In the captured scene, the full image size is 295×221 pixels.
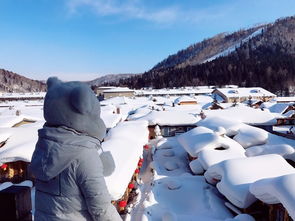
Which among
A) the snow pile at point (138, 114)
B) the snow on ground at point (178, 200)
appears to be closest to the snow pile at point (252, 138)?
the snow on ground at point (178, 200)

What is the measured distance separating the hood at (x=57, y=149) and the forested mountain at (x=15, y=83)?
17137 centimetres

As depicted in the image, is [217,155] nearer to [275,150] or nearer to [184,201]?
[275,150]

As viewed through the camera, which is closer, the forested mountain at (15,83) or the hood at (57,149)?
the hood at (57,149)

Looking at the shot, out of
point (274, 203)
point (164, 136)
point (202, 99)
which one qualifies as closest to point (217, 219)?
point (274, 203)

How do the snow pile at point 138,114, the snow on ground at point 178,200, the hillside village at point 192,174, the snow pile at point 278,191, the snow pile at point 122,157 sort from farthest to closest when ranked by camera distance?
the snow pile at point 138,114
the snow on ground at point 178,200
the hillside village at point 192,174
the snow pile at point 122,157
the snow pile at point 278,191

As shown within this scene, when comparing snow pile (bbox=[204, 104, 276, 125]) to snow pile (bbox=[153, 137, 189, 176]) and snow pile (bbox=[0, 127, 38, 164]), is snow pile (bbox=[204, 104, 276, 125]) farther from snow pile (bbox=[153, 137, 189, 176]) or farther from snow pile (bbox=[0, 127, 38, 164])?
snow pile (bbox=[0, 127, 38, 164])

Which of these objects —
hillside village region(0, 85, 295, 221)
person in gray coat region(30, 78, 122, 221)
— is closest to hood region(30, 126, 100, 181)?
person in gray coat region(30, 78, 122, 221)

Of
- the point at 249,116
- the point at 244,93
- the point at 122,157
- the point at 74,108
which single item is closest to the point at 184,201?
the point at 122,157

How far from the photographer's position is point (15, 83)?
172 meters

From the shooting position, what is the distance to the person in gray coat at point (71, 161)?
2.05m

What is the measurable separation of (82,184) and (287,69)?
386 ft

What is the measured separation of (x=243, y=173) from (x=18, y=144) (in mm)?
10934

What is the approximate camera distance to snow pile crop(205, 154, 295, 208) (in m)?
10.4

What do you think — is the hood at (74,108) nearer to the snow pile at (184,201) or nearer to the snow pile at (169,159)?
the snow pile at (184,201)
